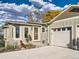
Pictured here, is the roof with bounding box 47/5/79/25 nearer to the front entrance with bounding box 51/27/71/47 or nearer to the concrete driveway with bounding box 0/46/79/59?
the front entrance with bounding box 51/27/71/47

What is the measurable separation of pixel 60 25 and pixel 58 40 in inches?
69.3

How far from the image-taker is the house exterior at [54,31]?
665 inches

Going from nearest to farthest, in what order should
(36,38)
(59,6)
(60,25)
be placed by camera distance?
(60,25), (36,38), (59,6)

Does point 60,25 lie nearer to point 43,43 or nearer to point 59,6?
point 43,43

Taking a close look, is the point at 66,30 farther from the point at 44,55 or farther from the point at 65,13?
the point at 44,55

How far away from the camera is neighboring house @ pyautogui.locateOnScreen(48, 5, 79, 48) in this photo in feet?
54.0

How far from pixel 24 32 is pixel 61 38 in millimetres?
4948

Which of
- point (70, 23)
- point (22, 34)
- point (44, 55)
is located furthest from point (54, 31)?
point (44, 55)

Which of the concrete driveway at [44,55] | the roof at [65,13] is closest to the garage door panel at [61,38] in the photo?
the roof at [65,13]

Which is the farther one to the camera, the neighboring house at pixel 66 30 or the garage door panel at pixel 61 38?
the garage door panel at pixel 61 38

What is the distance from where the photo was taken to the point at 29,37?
851 inches

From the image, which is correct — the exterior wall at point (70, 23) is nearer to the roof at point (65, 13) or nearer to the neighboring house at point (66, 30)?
the neighboring house at point (66, 30)

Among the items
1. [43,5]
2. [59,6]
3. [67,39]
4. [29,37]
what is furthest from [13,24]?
[43,5]

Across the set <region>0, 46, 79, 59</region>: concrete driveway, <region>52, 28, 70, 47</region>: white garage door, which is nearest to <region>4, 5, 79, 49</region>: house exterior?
<region>52, 28, 70, 47</region>: white garage door
